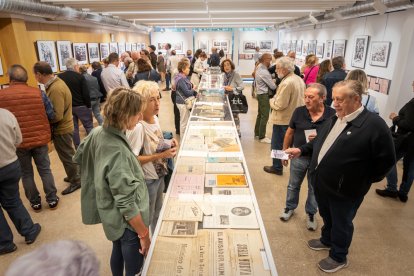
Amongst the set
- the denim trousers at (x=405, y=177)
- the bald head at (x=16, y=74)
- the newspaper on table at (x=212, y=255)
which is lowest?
the denim trousers at (x=405, y=177)

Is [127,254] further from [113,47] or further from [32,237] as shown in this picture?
[113,47]

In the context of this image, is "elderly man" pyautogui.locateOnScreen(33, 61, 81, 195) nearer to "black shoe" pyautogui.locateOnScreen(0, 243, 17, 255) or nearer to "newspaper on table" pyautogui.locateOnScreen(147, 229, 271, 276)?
"black shoe" pyautogui.locateOnScreen(0, 243, 17, 255)

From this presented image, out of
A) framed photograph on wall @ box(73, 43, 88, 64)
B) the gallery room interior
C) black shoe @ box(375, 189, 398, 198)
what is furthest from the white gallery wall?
framed photograph on wall @ box(73, 43, 88, 64)

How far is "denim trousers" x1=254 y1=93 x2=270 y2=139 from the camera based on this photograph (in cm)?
556

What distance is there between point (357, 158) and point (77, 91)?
14.2ft

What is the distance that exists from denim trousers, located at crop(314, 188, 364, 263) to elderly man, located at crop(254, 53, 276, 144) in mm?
3270

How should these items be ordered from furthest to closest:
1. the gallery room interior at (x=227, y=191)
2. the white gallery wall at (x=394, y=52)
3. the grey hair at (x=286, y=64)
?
the white gallery wall at (x=394, y=52)
the grey hair at (x=286, y=64)
the gallery room interior at (x=227, y=191)

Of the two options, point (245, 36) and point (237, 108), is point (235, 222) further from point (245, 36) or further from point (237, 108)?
point (245, 36)

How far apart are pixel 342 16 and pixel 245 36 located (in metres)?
11.0

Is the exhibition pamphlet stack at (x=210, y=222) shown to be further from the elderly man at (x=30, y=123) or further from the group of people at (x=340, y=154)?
the elderly man at (x=30, y=123)

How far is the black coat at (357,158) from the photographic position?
6.61 feet

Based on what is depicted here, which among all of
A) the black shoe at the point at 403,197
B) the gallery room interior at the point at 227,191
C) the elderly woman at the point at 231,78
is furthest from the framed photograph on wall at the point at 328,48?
the black shoe at the point at 403,197

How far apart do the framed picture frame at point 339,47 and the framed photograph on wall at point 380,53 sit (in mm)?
1566

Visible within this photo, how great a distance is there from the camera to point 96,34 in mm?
8812
